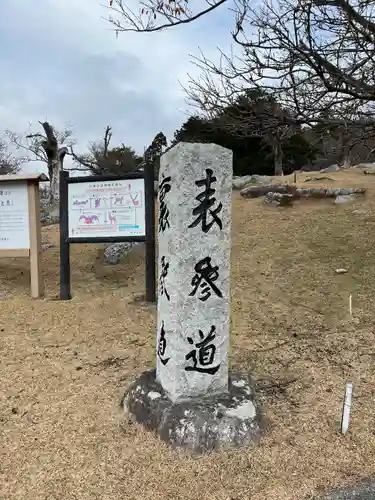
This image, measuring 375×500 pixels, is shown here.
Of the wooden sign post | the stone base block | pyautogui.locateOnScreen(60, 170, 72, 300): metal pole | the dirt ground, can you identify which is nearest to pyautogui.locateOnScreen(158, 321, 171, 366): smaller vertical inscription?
the stone base block

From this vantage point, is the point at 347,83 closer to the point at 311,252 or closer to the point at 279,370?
the point at 279,370

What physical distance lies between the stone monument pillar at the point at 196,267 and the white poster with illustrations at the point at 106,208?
2.51m

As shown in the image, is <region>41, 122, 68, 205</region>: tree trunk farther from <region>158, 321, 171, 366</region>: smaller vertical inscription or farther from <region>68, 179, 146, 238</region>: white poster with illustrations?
<region>158, 321, 171, 366</region>: smaller vertical inscription

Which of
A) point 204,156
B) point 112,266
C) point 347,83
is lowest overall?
point 112,266

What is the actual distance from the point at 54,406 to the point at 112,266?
13.0ft

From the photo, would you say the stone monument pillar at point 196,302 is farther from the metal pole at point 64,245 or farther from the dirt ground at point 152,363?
the metal pole at point 64,245

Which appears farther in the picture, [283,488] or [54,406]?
[54,406]

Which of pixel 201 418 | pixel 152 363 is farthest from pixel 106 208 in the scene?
pixel 201 418

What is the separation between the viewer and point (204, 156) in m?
2.87

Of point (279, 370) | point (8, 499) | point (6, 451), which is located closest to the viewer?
point (8, 499)

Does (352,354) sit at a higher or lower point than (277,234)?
lower

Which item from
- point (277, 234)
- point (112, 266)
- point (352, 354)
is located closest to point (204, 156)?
point (352, 354)

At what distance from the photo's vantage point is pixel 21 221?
5.82 metres

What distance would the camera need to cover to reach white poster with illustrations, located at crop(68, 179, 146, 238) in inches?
216
